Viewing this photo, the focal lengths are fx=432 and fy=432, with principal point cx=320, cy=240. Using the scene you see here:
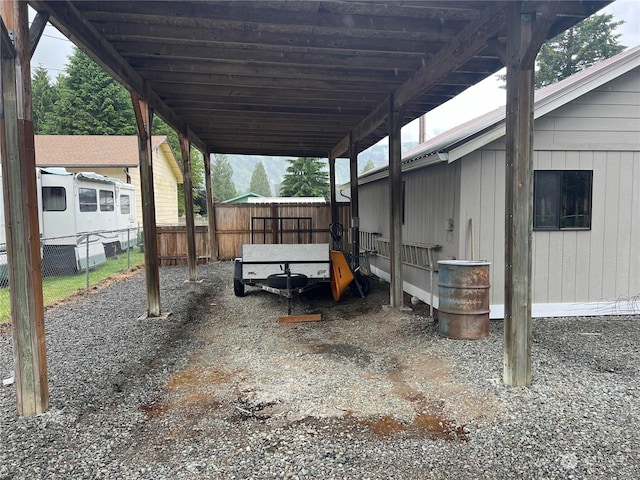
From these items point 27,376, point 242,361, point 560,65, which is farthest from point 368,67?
point 560,65

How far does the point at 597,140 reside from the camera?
6332 millimetres

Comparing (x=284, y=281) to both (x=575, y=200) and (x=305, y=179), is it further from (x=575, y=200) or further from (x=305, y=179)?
(x=305, y=179)

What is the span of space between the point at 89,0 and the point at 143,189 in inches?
109

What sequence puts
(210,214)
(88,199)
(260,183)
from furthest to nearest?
(260,183) < (210,214) < (88,199)

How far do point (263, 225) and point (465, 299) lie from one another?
9465 millimetres

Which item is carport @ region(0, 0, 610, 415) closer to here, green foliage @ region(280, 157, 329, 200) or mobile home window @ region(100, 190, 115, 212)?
mobile home window @ region(100, 190, 115, 212)

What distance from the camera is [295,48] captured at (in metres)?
5.06

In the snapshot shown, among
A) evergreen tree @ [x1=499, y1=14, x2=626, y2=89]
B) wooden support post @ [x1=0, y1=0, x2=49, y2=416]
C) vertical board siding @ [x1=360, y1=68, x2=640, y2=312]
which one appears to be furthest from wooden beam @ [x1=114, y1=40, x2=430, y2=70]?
evergreen tree @ [x1=499, y1=14, x2=626, y2=89]

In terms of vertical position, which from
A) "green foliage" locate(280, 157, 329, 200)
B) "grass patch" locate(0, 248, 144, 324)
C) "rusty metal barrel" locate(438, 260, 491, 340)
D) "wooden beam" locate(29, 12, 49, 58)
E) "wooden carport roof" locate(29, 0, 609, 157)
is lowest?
"grass patch" locate(0, 248, 144, 324)

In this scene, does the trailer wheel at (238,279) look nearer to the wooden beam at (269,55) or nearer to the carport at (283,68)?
the carport at (283,68)

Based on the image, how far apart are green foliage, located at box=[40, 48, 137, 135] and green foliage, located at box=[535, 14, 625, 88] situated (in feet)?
90.2

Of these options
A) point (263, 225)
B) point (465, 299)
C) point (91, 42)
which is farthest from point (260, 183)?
point (465, 299)

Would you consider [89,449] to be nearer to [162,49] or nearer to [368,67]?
[162,49]

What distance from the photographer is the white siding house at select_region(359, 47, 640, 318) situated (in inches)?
242
